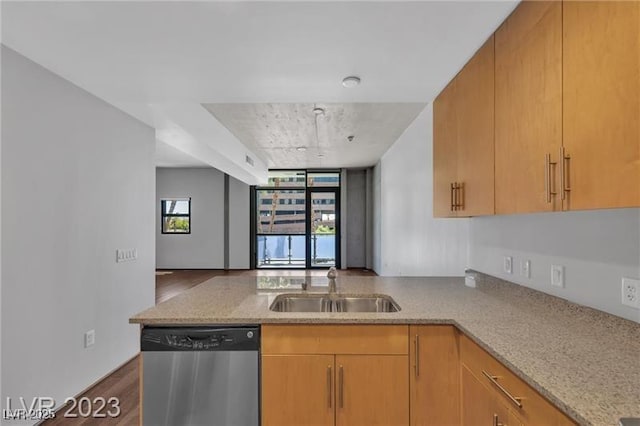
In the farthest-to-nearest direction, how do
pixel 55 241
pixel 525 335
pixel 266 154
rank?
1. pixel 266 154
2. pixel 55 241
3. pixel 525 335

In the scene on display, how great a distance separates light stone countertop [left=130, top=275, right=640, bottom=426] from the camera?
0.92 metres

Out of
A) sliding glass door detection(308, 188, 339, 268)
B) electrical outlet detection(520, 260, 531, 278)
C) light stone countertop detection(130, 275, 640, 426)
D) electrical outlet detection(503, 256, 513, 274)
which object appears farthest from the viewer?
sliding glass door detection(308, 188, 339, 268)

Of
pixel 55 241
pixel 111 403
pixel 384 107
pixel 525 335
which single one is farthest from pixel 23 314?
pixel 384 107

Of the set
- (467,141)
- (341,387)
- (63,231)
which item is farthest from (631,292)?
(63,231)

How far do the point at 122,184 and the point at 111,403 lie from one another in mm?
1924

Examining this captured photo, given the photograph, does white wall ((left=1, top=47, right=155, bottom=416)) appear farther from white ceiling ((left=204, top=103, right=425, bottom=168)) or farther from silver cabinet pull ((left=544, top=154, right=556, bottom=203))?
silver cabinet pull ((left=544, top=154, right=556, bottom=203))

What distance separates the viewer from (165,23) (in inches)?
64.0

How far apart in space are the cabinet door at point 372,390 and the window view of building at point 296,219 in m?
7.06

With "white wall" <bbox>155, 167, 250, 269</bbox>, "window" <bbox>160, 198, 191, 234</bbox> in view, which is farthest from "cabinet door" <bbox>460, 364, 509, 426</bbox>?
"window" <bbox>160, 198, 191, 234</bbox>

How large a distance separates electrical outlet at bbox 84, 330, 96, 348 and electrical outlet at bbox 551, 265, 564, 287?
3374mm

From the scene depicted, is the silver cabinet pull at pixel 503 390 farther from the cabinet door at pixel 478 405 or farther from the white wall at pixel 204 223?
the white wall at pixel 204 223

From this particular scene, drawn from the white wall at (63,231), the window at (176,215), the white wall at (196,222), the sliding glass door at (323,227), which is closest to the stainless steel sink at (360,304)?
the white wall at (63,231)

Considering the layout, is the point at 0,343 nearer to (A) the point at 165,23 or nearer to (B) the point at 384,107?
(A) the point at 165,23

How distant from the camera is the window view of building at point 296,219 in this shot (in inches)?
343
